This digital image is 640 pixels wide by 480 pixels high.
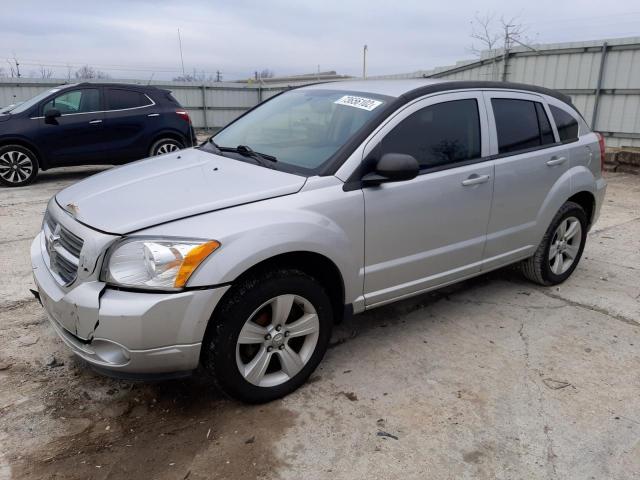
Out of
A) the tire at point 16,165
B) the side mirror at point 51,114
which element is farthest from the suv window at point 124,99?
the tire at point 16,165

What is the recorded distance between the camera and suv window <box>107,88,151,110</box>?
905 cm

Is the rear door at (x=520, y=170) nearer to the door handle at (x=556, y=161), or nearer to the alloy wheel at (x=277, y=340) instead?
the door handle at (x=556, y=161)

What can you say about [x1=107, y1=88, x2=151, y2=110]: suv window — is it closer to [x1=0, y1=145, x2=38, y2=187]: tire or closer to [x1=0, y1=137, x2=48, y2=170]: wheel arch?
[x1=0, y1=137, x2=48, y2=170]: wheel arch

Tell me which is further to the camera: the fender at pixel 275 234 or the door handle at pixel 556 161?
the door handle at pixel 556 161

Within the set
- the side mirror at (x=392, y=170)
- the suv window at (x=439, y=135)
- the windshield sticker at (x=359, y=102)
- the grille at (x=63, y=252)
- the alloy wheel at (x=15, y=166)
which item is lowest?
the alloy wheel at (x=15, y=166)

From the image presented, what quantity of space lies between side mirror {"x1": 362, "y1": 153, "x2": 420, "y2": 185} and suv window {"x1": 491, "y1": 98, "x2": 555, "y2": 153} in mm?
1138

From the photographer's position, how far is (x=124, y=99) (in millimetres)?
9195

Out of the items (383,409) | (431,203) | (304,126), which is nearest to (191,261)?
(383,409)

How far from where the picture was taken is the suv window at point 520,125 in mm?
3754

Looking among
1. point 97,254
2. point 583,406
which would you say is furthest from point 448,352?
point 97,254

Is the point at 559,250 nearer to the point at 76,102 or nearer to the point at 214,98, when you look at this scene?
the point at 76,102

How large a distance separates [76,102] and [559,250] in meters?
8.02

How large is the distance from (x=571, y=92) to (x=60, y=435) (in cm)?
1167

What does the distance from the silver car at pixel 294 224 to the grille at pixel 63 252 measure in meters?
0.02
